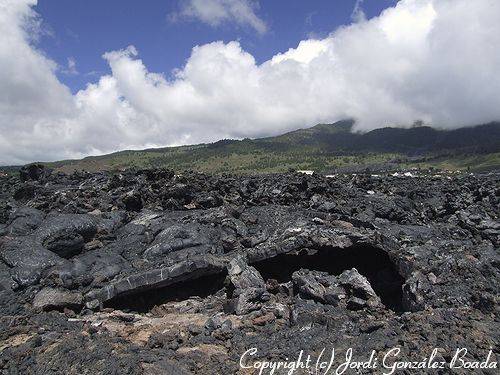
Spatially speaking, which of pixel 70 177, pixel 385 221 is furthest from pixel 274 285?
pixel 70 177

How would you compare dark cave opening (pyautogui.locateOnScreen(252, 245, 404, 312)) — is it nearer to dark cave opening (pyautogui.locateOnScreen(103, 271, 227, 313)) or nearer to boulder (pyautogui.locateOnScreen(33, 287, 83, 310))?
dark cave opening (pyautogui.locateOnScreen(103, 271, 227, 313))

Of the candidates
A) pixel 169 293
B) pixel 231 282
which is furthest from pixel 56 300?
pixel 231 282

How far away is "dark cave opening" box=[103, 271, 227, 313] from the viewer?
42.5ft

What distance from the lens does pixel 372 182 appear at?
33.2 metres

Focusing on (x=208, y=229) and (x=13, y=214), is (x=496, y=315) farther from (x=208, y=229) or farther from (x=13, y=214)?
(x=13, y=214)

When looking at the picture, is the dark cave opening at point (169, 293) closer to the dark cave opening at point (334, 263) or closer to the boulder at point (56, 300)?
the boulder at point (56, 300)

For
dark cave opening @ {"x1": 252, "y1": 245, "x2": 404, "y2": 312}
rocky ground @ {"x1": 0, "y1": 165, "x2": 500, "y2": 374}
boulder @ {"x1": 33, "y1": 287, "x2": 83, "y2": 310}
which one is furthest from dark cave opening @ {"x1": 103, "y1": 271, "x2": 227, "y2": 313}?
dark cave opening @ {"x1": 252, "y1": 245, "x2": 404, "y2": 312}

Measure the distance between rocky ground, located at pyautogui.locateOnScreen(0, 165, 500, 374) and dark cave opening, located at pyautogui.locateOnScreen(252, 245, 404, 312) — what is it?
4 cm

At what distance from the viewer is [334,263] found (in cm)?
1466

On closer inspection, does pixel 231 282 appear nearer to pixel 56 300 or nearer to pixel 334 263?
pixel 334 263

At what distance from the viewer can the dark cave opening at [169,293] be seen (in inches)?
510

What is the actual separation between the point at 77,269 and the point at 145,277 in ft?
9.50

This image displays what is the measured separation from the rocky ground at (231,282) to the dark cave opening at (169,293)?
4cm

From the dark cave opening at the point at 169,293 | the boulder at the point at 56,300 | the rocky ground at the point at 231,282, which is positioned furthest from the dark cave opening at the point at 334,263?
the boulder at the point at 56,300
